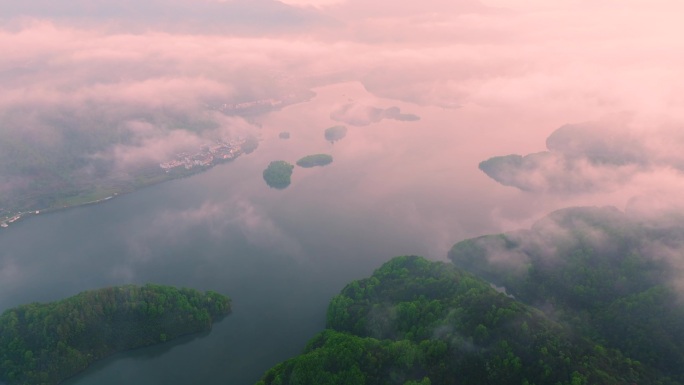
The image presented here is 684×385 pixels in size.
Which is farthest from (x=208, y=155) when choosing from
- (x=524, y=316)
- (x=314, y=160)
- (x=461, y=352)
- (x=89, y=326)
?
(x=524, y=316)

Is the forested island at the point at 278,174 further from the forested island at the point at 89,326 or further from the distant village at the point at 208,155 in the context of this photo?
the forested island at the point at 89,326

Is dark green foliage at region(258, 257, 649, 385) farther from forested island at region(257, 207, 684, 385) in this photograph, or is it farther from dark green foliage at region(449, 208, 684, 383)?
dark green foliage at region(449, 208, 684, 383)

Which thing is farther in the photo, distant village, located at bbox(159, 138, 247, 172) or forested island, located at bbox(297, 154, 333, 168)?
forested island, located at bbox(297, 154, 333, 168)

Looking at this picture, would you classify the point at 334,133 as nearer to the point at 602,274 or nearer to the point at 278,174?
the point at 278,174

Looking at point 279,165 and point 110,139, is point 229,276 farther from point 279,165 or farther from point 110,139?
point 110,139

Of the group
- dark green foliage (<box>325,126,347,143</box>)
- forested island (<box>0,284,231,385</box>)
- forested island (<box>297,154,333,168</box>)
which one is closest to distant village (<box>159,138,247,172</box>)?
forested island (<box>297,154,333,168</box>)

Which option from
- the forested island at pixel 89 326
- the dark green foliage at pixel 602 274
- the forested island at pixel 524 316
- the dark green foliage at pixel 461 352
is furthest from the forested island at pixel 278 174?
the dark green foliage at pixel 461 352

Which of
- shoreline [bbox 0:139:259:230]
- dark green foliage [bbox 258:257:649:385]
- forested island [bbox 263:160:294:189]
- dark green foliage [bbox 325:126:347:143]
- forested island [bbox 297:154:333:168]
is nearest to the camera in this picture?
dark green foliage [bbox 258:257:649:385]
